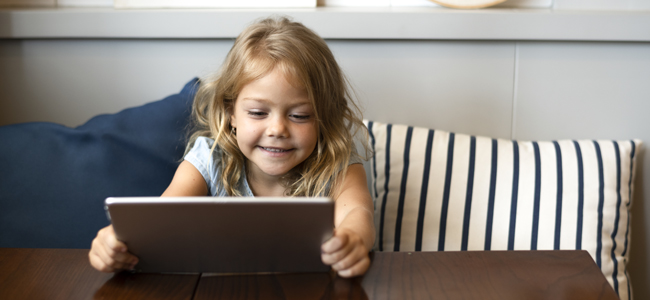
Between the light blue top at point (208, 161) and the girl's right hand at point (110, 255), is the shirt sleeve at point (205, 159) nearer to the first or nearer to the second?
the light blue top at point (208, 161)

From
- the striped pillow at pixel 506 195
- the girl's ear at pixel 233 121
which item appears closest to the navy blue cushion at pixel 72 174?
the girl's ear at pixel 233 121

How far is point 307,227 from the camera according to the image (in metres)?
0.67

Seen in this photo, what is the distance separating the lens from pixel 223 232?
0.67m

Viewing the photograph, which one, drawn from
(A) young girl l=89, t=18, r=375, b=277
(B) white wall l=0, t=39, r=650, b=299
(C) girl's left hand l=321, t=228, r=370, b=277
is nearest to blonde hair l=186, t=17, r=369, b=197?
(A) young girl l=89, t=18, r=375, b=277

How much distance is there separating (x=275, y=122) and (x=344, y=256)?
37 centimetres

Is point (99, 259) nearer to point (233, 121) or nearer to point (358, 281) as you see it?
point (358, 281)

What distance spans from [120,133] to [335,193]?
1.72 feet

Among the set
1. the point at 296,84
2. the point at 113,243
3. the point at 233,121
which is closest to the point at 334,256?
the point at 113,243

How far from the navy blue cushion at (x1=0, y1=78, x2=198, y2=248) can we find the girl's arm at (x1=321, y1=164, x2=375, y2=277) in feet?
1.44

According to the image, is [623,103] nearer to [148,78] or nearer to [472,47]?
[472,47]

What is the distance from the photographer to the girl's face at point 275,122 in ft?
3.31

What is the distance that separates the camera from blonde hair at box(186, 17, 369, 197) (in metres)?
1.04

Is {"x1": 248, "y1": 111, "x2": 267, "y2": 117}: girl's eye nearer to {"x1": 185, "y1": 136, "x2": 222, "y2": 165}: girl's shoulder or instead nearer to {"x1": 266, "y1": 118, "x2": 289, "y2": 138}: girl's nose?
{"x1": 266, "y1": 118, "x2": 289, "y2": 138}: girl's nose

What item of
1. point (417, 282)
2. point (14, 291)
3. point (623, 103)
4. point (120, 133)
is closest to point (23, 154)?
point (120, 133)
